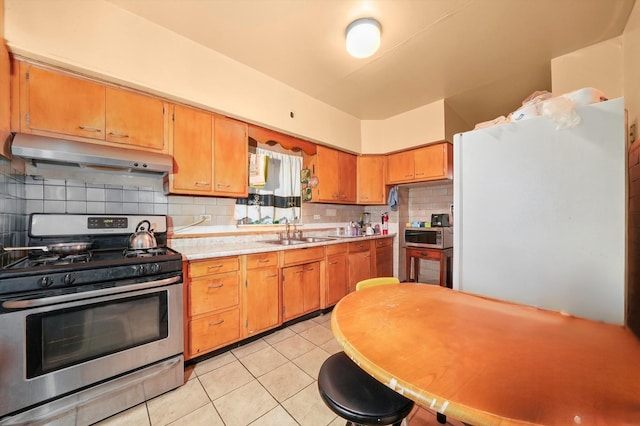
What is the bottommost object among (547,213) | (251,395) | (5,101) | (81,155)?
(251,395)

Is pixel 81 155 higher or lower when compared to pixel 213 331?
higher

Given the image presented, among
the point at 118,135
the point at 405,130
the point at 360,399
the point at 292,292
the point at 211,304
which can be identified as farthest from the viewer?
the point at 405,130

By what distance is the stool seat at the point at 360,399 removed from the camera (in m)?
0.78

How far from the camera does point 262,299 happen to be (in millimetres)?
2238

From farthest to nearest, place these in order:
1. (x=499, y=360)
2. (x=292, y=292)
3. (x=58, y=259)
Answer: (x=292, y=292) → (x=58, y=259) → (x=499, y=360)

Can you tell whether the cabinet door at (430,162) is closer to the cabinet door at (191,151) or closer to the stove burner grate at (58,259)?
the cabinet door at (191,151)

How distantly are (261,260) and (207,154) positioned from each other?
1126 mm

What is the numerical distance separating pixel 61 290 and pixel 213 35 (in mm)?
2102

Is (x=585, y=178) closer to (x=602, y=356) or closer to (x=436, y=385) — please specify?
(x=602, y=356)

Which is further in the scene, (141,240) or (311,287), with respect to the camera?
(311,287)

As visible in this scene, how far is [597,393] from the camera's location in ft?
1.70

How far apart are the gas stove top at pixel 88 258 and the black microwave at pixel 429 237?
124 inches

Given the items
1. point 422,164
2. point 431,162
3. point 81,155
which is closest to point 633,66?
point 431,162

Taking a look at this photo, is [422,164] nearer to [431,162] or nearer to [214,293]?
[431,162]
